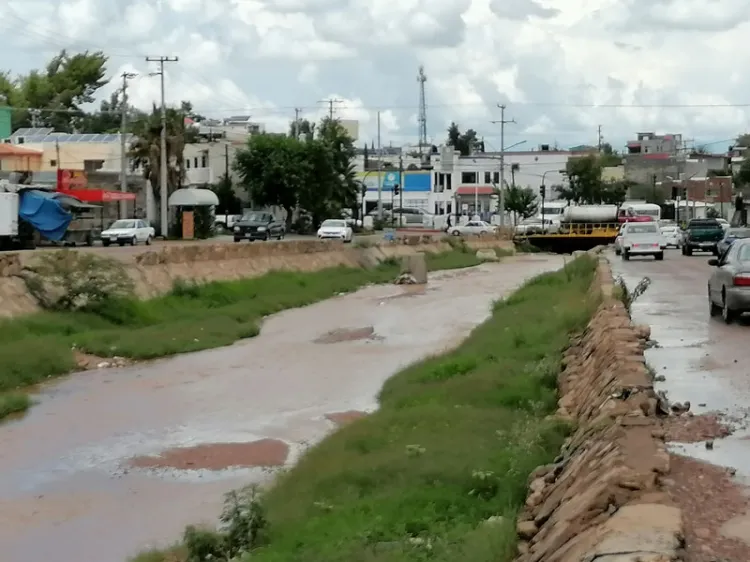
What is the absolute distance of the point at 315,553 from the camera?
939cm

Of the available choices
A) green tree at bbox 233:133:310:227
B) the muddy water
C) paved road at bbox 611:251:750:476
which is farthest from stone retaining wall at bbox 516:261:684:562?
green tree at bbox 233:133:310:227

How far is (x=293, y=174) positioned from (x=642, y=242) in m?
37.6

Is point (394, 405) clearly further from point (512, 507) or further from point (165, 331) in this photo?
point (165, 331)

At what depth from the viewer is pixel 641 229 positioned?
50.1 m

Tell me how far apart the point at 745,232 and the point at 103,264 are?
25.8m

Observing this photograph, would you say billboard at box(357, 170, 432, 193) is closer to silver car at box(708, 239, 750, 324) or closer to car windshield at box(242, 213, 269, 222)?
car windshield at box(242, 213, 269, 222)

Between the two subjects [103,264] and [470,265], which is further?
[470,265]

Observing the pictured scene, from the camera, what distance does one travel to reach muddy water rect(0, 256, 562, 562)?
42.5 ft

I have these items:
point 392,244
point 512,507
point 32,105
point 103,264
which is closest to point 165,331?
point 103,264

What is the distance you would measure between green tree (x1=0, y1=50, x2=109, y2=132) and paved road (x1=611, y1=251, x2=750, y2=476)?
269ft

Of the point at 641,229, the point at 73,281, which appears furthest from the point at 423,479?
the point at 641,229

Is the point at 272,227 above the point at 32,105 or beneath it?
beneath

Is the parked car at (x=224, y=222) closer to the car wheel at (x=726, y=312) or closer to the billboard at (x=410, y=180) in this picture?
the billboard at (x=410, y=180)

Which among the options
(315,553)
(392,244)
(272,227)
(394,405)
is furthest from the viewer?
(272,227)
